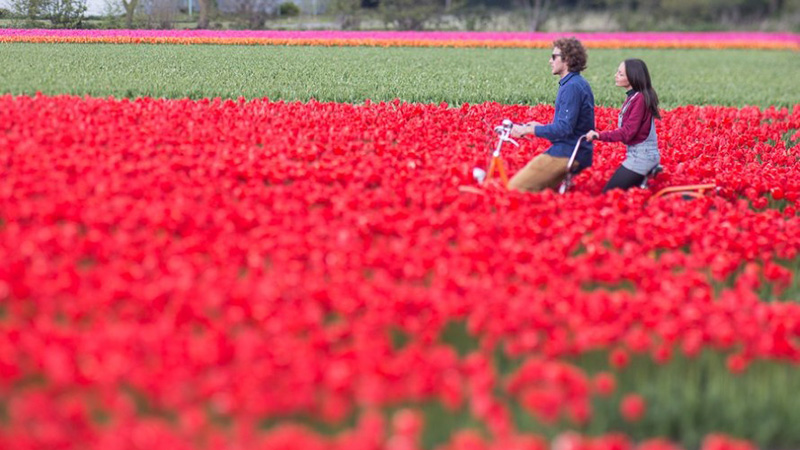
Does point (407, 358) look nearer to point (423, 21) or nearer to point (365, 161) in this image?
point (365, 161)

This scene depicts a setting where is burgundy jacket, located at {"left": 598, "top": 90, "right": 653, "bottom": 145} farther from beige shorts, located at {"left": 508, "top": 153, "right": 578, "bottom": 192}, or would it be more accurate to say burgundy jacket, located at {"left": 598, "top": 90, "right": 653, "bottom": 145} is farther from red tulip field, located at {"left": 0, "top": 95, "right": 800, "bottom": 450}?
red tulip field, located at {"left": 0, "top": 95, "right": 800, "bottom": 450}

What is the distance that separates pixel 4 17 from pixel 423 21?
122ft

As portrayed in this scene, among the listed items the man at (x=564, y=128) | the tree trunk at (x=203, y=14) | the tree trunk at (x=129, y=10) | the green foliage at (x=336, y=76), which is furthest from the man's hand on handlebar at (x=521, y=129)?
the tree trunk at (x=203, y=14)

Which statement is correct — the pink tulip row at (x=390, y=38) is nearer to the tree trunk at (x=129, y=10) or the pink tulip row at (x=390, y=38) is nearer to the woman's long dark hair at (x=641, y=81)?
the tree trunk at (x=129, y=10)

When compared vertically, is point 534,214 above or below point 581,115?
below

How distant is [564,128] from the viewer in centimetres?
894

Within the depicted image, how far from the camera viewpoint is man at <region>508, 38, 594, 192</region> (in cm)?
887

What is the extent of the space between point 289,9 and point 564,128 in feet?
121

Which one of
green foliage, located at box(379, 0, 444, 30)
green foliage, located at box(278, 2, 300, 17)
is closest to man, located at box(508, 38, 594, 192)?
green foliage, located at box(278, 2, 300, 17)

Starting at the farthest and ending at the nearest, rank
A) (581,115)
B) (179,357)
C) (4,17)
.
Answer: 1. (4,17)
2. (581,115)
3. (179,357)

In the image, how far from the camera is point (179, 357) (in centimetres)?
407

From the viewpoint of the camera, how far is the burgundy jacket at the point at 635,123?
9156 mm

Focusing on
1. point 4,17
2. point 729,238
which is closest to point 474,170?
point 729,238

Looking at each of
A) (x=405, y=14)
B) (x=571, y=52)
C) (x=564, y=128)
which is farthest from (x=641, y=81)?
(x=405, y=14)
